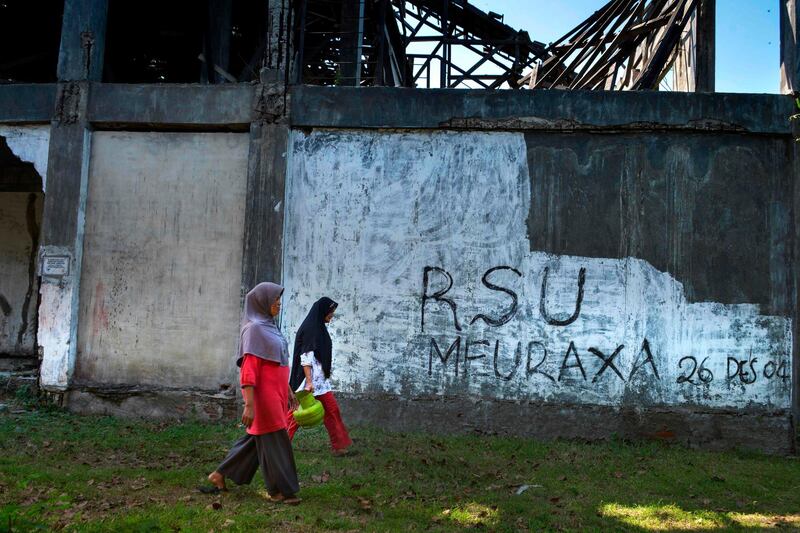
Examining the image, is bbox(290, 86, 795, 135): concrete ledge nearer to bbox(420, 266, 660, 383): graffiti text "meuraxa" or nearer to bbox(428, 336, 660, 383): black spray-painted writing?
bbox(420, 266, 660, 383): graffiti text "meuraxa"

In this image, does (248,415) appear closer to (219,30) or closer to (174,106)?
(174,106)

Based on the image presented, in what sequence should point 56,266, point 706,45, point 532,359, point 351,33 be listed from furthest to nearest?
point 351,33
point 706,45
point 56,266
point 532,359

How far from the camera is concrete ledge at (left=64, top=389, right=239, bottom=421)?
8359mm

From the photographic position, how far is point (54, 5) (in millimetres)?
13500

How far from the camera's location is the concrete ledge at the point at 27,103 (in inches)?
349

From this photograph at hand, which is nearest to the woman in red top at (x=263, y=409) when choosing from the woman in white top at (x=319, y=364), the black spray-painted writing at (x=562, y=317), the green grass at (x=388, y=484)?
the green grass at (x=388, y=484)

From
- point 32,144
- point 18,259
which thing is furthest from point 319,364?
point 18,259

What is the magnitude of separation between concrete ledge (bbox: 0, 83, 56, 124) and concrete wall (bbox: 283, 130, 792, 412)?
132 inches

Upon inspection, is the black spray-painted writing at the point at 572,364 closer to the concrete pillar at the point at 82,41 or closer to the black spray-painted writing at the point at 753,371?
the black spray-painted writing at the point at 753,371

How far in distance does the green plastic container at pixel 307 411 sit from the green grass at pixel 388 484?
0.47m

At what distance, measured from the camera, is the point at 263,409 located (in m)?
5.30

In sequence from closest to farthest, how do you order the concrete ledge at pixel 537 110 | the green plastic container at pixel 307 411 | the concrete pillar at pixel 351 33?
the green plastic container at pixel 307 411, the concrete ledge at pixel 537 110, the concrete pillar at pixel 351 33

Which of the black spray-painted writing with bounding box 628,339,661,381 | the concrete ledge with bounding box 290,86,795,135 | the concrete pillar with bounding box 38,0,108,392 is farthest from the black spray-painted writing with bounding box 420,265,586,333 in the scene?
the concrete pillar with bounding box 38,0,108,392

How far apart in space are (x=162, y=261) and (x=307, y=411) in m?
3.58
